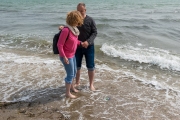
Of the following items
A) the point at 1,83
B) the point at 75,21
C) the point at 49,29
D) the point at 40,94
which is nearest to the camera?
the point at 75,21

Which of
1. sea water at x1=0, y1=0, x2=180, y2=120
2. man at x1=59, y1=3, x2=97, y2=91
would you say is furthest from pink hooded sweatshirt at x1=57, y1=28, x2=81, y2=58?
sea water at x1=0, y1=0, x2=180, y2=120

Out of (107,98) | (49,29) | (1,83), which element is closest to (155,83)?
(107,98)

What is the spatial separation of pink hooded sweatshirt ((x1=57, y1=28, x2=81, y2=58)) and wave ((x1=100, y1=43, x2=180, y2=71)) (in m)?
4.43

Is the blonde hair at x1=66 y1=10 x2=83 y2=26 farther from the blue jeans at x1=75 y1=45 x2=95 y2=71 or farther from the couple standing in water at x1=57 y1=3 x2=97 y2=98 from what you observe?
the blue jeans at x1=75 y1=45 x2=95 y2=71

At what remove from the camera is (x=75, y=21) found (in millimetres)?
4383

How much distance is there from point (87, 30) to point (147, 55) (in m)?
4.91

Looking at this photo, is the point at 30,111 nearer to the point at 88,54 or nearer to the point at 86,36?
the point at 88,54

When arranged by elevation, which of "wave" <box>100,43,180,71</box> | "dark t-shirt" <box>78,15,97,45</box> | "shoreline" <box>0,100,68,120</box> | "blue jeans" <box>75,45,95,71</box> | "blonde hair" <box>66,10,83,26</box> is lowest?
"wave" <box>100,43,180,71</box>

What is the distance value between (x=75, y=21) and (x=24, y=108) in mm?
2117

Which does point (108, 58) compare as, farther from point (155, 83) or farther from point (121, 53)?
point (155, 83)

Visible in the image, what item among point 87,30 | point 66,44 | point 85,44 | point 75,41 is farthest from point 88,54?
point 66,44

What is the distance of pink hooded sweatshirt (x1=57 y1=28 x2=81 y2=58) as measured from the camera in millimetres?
4434

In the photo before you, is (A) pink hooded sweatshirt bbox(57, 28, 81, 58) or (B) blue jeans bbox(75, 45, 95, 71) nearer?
(A) pink hooded sweatshirt bbox(57, 28, 81, 58)

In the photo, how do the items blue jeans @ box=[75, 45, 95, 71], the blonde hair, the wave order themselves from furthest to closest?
the wave < blue jeans @ box=[75, 45, 95, 71] < the blonde hair
